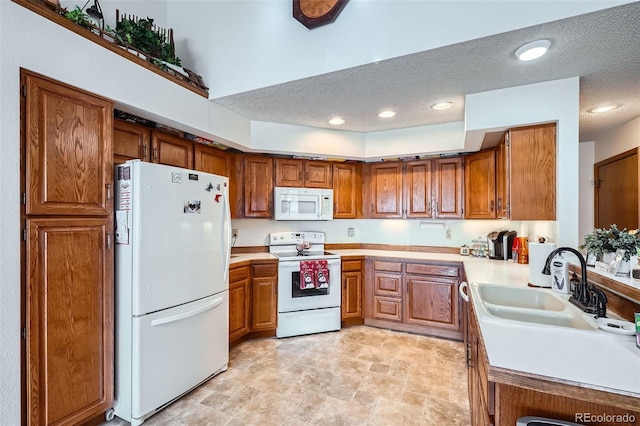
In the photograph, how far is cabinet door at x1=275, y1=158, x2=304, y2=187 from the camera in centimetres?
361

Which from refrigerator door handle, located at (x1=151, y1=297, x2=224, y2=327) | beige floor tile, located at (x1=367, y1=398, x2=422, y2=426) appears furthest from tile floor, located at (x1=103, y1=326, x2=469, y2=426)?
refrigerator door handle, located at (x1=151, y1=297, x2=224, y2=327)

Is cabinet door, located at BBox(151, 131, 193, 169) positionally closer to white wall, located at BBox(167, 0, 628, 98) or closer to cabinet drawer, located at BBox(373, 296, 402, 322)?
white wall, located at BBox(167, 0, 628, 98)

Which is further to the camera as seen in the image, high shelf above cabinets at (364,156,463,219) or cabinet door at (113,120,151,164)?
high shelf above cabinets at (364,156,463,219)

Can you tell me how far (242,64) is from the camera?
8.20 ft

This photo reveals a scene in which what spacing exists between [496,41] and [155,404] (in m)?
3.06

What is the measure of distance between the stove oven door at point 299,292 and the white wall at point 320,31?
73.1 inches

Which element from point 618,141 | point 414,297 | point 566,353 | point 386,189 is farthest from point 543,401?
point 618,141

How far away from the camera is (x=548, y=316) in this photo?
152cm

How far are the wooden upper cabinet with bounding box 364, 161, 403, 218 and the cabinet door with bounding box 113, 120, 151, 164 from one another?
102 inches

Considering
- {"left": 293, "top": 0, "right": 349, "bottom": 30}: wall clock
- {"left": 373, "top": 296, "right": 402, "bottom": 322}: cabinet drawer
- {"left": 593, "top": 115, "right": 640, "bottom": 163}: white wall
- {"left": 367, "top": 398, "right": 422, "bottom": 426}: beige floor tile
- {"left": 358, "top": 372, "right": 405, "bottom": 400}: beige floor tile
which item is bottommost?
{"left": 358, "top": 372, "right": 405, "bottom": 400}: beige floor tile

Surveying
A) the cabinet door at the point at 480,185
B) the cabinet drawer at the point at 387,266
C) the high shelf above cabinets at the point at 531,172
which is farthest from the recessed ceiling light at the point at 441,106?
the cabinet drawer at the point at 387,266

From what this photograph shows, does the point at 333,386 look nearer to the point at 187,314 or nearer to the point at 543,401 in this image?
the point at 187,314

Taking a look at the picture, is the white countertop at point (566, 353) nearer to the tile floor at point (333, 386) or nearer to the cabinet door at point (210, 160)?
the tile floor at point (333, 386)

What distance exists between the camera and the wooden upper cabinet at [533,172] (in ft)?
7.29
